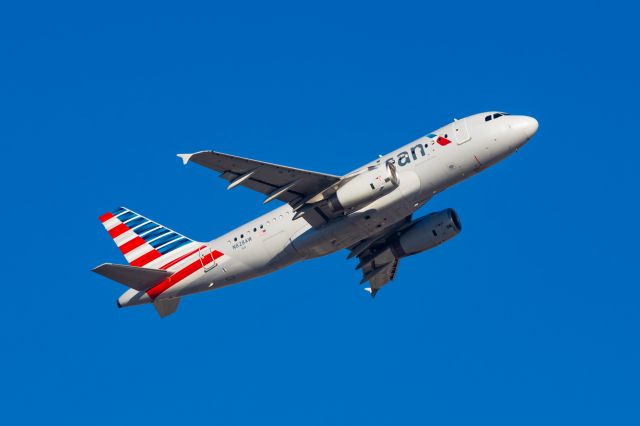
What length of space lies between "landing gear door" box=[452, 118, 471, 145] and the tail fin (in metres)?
16.1

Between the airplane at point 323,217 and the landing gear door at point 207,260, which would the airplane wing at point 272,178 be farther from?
the landing gear door at point 207,260

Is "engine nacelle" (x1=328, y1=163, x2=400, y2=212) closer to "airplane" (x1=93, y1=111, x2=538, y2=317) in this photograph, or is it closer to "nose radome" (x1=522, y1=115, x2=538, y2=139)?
"airplane" (x1=93, y1=111, x2=538, y2=317)

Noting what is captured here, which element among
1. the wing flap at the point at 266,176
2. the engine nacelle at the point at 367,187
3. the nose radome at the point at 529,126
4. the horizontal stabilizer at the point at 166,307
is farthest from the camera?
the horizontal stabilizer at the point at 166,307

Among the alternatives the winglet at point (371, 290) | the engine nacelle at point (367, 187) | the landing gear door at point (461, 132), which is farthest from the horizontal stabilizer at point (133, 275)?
the landing gear door at point (461, 132)

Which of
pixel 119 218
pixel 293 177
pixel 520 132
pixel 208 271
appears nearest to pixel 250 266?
pixel 208 271

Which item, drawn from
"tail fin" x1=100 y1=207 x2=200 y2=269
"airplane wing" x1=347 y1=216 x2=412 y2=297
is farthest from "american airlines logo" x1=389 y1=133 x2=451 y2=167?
"tail fin" x1=100 y1=207 x2=200 y2=269

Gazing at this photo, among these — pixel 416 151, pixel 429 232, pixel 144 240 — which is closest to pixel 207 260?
pixel 144 240

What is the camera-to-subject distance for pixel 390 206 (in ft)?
173

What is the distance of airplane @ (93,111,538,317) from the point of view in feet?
171

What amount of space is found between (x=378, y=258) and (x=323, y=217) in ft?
27.0

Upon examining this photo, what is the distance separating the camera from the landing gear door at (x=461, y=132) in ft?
174

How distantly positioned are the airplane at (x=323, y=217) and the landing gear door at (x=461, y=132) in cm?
6

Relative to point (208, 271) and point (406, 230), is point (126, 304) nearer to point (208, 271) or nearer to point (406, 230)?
point (208, 271)

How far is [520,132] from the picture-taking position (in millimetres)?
53062
